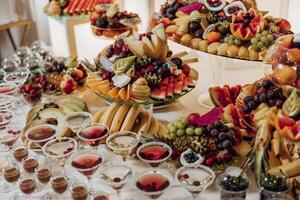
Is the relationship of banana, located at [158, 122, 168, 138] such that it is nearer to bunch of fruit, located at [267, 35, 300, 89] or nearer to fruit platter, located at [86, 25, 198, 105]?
fruit platter, located at [86, 25, 198, 105]

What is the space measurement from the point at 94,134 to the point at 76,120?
194 mm

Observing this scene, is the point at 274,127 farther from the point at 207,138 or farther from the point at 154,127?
the point at 154,127

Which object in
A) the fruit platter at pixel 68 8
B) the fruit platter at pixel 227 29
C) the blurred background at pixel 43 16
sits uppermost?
the fruit platter at pixel 227 29

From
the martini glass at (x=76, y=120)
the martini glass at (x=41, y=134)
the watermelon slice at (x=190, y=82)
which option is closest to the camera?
the martini glass at (x=41, y=134)

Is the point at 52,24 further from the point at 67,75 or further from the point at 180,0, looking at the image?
the point at 67,75

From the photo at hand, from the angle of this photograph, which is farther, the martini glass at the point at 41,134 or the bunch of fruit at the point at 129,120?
the bunch of fruit at the point at 129,120

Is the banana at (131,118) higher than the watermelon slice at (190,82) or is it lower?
lower

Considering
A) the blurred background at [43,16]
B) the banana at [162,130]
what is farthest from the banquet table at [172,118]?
the blurred background at [43,16]

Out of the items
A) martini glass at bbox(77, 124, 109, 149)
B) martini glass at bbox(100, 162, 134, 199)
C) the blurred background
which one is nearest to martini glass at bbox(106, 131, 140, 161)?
martini glass at bbox(77, 124, 109, 149)

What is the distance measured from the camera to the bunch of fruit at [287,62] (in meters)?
1.55

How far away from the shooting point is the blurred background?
142 inches

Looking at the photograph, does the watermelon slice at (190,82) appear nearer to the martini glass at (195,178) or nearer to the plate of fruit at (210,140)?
the plate of fruit at (210,140)

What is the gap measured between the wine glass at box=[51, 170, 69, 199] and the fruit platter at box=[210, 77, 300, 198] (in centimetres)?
65

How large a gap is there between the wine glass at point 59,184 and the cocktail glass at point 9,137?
25 cm
